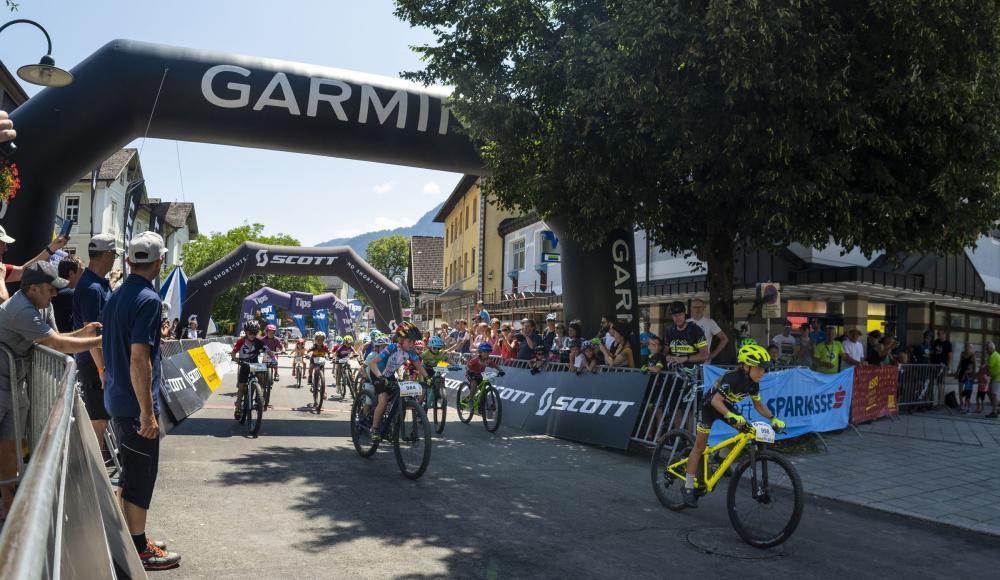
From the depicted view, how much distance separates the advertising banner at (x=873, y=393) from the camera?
42.3 feet

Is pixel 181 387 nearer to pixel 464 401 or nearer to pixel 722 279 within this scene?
pixel 464 401

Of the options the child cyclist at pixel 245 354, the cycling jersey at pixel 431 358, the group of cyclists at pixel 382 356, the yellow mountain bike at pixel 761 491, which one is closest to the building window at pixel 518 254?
the group of cyclists at pixel 382 356

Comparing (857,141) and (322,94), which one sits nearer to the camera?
(857,141)

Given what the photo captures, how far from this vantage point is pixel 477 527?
18.3 ft

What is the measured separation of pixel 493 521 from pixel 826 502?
3.75m

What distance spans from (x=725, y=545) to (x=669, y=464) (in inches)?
44.2

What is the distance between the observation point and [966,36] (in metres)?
8.20

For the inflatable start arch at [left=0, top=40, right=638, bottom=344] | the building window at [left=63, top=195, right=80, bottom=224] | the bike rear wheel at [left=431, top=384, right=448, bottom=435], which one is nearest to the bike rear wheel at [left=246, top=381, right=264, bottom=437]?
the bike rear wheel at [left=431, top=384, right=448, bottom=435]

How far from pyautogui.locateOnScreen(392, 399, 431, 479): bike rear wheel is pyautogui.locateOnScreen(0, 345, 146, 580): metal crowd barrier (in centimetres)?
363

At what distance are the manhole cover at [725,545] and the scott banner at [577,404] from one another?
3.64 m

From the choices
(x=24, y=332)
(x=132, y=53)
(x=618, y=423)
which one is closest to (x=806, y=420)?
(x=618, y=423)

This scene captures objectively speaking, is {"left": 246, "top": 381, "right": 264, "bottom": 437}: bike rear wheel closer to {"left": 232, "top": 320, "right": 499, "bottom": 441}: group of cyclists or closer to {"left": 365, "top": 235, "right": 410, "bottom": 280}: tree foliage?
{"left": 232, "top": 320, "right": 499, "bottom": 441}: group of cyclists

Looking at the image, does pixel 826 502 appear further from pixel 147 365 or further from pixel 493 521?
pixel 147 365

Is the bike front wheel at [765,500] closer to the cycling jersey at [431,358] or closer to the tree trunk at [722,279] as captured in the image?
the tree trunk at [722,279]
